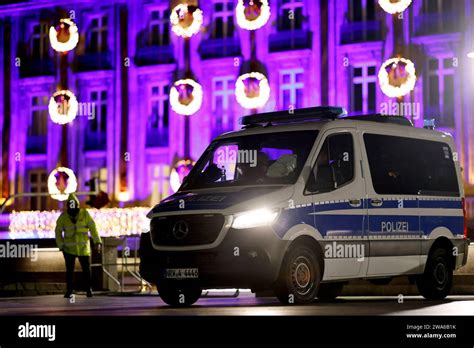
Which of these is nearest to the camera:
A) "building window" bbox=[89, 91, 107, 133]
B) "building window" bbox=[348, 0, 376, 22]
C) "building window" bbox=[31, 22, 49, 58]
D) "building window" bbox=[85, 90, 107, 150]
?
"building window" bbox=[348, 0, 376, 22]

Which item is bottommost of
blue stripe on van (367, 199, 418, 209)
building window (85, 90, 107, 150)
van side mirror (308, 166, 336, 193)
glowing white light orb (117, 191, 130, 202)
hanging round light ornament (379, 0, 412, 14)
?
blue stripe on van (367, 199, 418, 209)

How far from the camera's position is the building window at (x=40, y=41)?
170ft

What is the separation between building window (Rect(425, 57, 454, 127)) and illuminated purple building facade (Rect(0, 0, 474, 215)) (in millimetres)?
44

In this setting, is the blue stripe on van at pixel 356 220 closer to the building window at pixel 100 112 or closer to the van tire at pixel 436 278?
the van tire at pixel 436 278

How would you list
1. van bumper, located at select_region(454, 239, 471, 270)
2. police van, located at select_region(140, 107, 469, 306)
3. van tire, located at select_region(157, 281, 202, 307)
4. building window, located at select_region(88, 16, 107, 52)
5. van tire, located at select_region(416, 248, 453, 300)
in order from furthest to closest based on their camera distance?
1. building window, located at select_region(88, 16, 107, 52)
2. van bumper, located at select_region(454, 239, 471, 270)
3. van tire, located at select_region(416, 248, 453, 300)
4. van tire, located at select_region(157, 281, 202, 307)
5. police van, located at select_region(140, 107, 469, 306)

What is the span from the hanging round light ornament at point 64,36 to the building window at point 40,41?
484 centimetres

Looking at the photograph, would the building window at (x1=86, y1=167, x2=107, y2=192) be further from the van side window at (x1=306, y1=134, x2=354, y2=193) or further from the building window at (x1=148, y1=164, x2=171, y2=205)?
the van side window at (x1=306, y1=134, x2=354, y2=193)

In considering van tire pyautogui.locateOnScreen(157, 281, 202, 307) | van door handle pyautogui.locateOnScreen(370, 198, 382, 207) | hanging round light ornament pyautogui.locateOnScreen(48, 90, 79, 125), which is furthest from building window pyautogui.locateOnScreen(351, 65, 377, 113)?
van tire pyautogui.locateOnScreen(157, 281, 202, 307)

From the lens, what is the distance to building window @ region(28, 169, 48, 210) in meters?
50.2

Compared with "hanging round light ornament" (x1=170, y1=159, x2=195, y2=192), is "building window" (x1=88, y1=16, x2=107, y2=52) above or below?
above

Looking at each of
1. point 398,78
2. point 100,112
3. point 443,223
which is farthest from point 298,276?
point 100,112

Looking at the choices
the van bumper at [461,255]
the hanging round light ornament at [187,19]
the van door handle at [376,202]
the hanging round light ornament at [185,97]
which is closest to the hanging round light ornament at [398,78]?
the hanging round light ornament at [185,97]

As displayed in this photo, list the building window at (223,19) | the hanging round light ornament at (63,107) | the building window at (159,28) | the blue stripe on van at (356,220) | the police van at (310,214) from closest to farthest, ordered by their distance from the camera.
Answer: the police van at (310,214) < the blue stripe on van at (356,220) < the hanging round light ornament at (63,107) < the building window at (223,19) < the building window at (159,28)

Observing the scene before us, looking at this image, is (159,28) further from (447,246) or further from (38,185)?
(447,246)
